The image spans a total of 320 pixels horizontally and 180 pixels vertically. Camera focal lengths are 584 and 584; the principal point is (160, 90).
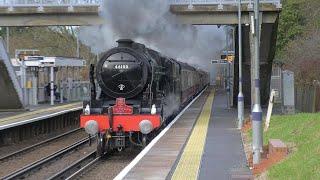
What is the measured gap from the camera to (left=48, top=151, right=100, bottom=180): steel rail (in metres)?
13.5

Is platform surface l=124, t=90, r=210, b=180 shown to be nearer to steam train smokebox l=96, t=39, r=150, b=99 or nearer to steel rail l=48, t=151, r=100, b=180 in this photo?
steam train smokebox l=96, t=39, r=150, b=99

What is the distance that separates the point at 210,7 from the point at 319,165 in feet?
60.4

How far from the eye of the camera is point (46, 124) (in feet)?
82.3

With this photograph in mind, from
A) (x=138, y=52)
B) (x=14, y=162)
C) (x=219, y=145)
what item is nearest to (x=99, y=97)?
(x=138, y=52)

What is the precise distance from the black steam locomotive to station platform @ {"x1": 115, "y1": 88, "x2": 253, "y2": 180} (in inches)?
29.6

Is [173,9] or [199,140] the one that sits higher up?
[173,9]

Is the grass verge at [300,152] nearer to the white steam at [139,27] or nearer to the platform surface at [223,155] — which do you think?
the platform surface at [223,155]

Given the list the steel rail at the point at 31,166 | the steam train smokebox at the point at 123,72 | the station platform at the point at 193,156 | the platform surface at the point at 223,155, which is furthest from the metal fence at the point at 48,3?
the steam train smokebox at the point at 123,72

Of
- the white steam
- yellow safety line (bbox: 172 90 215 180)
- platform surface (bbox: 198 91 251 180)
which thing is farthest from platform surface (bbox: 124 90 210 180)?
the white steam

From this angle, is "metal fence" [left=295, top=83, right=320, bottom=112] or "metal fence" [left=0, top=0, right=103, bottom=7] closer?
"metal fence" [left=0, top=0, right=103, bottom=7]

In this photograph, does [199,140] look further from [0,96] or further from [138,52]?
[0,96]

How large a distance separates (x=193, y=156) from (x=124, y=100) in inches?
161

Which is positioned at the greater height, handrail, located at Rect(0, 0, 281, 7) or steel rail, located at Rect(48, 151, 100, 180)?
handrail, located at Rect(0, 0, 281, 7)

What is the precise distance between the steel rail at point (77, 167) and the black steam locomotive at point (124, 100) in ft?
1.74
